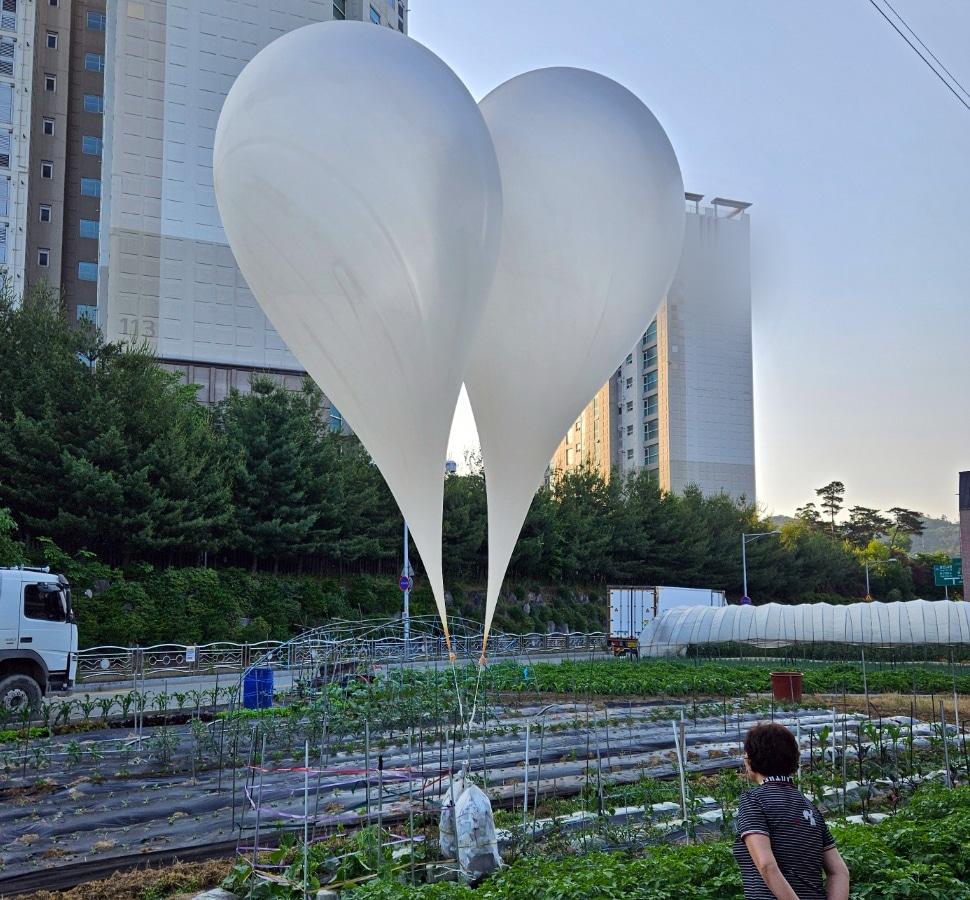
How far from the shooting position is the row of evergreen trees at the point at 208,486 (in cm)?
3394

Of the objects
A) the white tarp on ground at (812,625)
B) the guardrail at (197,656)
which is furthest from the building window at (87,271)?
the white tarp on ground at (812,625)

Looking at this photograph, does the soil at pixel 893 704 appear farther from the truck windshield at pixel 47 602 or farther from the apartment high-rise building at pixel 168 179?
the apartment high-rise building at pixel 168 179

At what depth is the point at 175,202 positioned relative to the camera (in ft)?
175

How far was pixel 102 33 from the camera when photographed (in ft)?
230

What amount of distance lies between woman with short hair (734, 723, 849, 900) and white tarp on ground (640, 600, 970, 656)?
32.4 metres

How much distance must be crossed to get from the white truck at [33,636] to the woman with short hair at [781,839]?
17469 mm

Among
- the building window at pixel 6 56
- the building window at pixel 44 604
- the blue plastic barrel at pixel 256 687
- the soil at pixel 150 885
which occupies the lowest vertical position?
the soil at pixel 150 885

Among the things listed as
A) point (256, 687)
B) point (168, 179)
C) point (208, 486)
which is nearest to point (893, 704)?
point (256, 687)

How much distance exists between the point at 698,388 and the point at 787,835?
8569 cm

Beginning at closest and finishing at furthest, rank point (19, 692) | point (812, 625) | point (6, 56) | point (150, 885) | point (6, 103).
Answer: point (150, 885)
point (19, 692)
point (812, 625)
point (6, 103)
point (6, 56)

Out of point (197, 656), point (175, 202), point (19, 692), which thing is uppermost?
point (175, 202)

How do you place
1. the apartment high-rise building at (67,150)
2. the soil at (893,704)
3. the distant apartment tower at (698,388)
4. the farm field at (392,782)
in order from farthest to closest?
the distant apartment tower at (698,388), the apartment high-rise building at (67,150), the soil at (893,704), the farm field at (392,782)

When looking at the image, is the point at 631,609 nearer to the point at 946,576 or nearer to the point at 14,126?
the point at 946,576

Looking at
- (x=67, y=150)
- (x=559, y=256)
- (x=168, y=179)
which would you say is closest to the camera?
(x=559, y=256)
